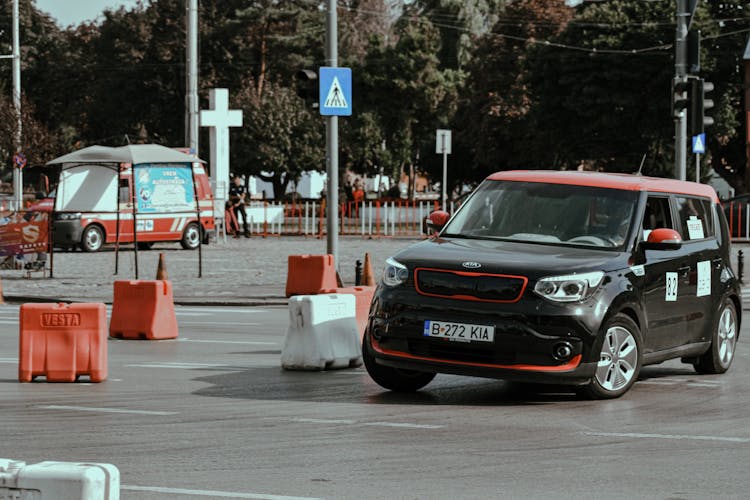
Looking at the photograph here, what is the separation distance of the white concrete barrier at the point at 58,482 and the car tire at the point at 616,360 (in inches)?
255

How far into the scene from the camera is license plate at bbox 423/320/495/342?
33.9ft

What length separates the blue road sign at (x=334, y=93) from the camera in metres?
22.2

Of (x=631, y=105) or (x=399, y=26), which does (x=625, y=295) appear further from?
(x=399, y=26)

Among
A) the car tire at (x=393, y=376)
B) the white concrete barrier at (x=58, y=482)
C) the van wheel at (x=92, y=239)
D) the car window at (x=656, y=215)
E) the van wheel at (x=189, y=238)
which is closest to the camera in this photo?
the white concrete barrier at (x=58, y=482)

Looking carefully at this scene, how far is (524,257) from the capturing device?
10.6 metres

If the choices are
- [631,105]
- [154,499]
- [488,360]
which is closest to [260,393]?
[488,360]

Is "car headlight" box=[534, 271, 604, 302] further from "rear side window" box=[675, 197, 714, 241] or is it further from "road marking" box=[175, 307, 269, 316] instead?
"road marking" box=[175, 307, 269, 316]

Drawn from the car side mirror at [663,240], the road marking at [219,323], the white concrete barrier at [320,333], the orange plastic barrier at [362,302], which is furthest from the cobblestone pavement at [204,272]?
the car side mirror at [663,240]

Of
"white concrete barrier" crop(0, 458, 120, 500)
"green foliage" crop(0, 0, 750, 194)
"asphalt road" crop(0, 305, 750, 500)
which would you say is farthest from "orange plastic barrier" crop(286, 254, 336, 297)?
"green foliage" crop(0, 0, 750, 194)

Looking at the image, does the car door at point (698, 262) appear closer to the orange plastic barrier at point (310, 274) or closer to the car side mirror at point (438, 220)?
the car side mirror at point (438, 220)

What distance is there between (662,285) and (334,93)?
11406mm

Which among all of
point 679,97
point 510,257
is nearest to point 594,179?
point 510,257

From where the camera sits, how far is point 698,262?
1222 centimetres

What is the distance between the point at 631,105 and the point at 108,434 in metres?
48.4
